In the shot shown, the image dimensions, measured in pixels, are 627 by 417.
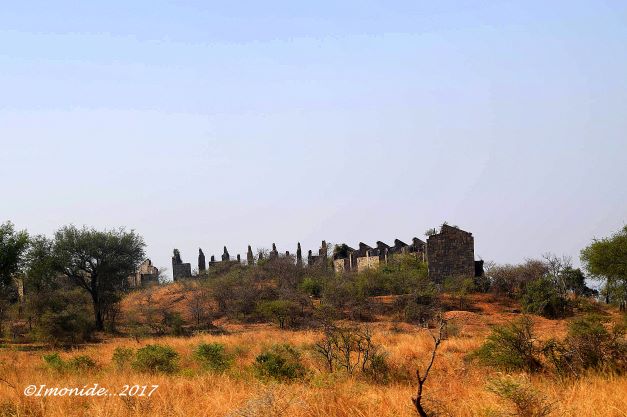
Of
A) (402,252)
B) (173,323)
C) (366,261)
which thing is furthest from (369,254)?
(173,323)

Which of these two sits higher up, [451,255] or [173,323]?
[451,255]

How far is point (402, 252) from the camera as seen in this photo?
5466 cm

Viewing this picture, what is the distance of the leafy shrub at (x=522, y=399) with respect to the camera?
21.3ft

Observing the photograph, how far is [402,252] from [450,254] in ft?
35.2

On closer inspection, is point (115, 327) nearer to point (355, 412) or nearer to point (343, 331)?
point (343, 331)

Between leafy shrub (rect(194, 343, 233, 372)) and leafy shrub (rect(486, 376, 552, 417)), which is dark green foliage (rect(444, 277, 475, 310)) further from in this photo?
leafy shrub (rect(486, 376, 552, 417))

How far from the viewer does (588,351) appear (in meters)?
12.9

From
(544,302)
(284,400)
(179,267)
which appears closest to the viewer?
(284,400)

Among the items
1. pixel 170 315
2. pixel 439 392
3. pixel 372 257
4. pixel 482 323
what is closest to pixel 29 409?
pixel 439 392

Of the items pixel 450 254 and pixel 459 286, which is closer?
pixel 459 286

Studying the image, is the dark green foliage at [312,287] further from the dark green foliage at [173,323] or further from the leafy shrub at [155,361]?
the leafy shrub at [155,361]

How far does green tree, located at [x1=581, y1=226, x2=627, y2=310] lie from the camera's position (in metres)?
33.7

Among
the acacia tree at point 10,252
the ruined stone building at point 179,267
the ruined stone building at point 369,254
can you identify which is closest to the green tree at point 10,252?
the acacia tree at point 10,252

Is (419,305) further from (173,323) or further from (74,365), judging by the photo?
(74,365)
